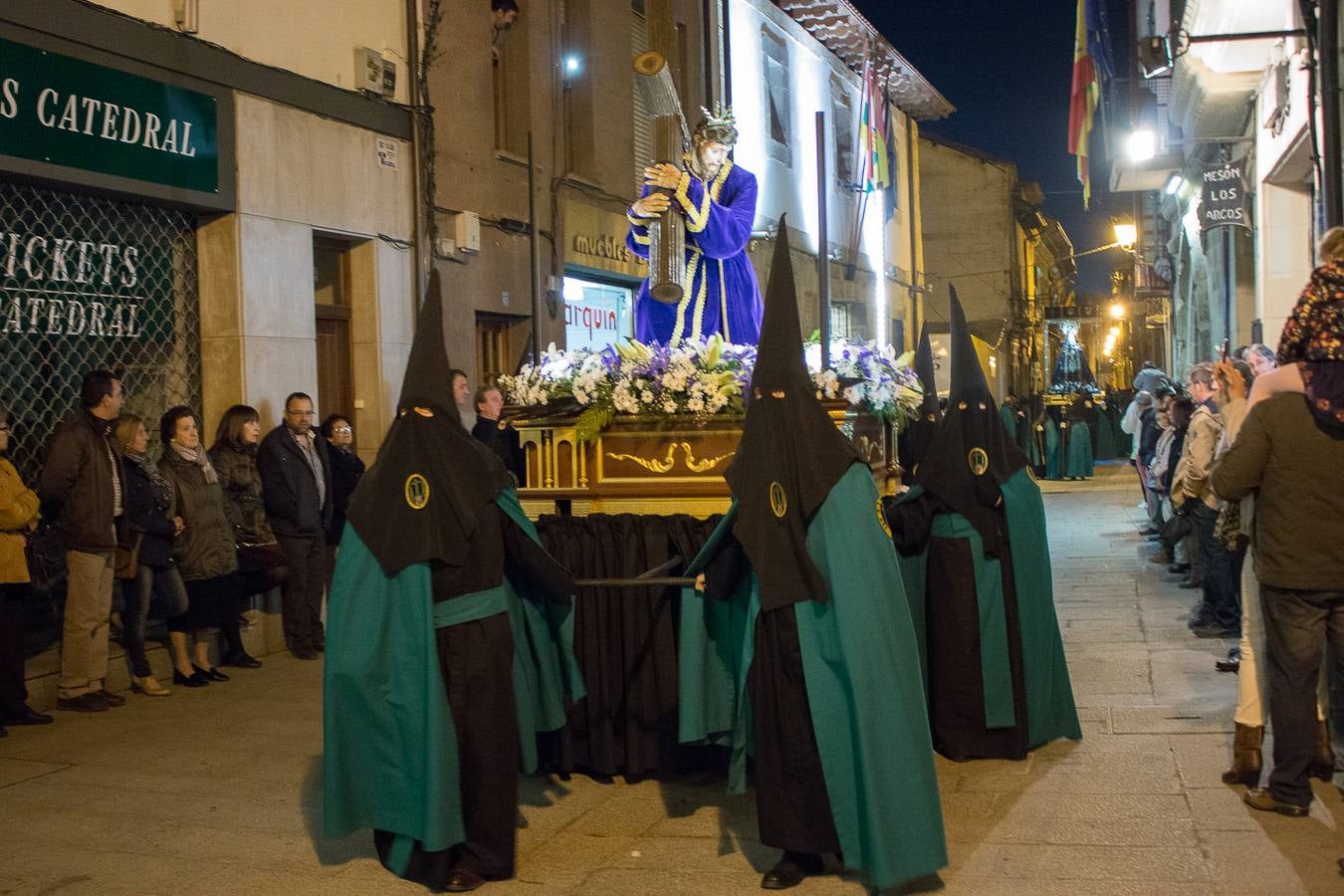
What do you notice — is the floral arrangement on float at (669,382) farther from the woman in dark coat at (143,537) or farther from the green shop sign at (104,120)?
the green shop sign at (104,120)

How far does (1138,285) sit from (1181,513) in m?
23.1

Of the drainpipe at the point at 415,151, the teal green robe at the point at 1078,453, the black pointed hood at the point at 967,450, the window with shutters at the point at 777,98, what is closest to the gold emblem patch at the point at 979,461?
the black pointed hood at the point at 967,450

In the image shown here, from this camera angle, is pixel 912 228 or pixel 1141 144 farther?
pixel 912 228

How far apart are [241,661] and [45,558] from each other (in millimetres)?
1716

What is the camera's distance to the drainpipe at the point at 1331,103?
9.27m

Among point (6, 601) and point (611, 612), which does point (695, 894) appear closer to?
point (611, 612)

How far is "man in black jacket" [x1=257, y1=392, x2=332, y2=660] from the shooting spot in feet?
30.6

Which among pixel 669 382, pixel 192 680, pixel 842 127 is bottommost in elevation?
pixel 192 680

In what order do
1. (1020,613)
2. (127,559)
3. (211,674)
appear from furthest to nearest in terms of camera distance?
(211,674)
(127,559)
(1020,613)

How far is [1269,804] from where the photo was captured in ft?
17.5

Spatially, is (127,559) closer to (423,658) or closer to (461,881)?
(423,658)

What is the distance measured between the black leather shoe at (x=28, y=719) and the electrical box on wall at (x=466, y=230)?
604cm

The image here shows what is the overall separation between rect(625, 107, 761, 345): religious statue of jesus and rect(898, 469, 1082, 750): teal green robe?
1.53m

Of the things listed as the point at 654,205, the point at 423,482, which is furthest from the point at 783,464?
the point at 654,205
